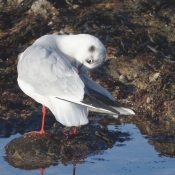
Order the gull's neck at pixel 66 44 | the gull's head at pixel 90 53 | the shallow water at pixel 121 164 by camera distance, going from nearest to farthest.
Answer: the shallow water at pixel 121 164, the gull's head at pixel 90 53, the gull's neck at pixel 66 44

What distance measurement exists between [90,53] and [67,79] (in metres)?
0.41

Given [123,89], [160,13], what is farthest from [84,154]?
[160,13]

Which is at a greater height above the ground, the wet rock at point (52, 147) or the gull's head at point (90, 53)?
the gull's head at point (90, 53)

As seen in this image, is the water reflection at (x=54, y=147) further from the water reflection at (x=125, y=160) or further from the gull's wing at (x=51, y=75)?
the gull's wing at (x=51, y=75)

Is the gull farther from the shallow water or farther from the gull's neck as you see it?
the shallow water

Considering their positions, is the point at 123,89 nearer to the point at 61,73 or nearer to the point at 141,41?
the point at 141,41

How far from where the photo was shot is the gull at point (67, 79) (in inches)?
252

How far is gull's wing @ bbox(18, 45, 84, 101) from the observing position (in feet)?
21.1

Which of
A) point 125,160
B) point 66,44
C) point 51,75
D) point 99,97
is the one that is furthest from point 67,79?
point 125,160

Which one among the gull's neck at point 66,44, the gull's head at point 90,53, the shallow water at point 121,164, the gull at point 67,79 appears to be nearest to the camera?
the shallow water at point 121,164

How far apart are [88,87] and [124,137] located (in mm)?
832

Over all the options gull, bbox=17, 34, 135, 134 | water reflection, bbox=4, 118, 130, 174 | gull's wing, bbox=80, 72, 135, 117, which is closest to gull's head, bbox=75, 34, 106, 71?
gull, bbox=17, 34, 135, 134

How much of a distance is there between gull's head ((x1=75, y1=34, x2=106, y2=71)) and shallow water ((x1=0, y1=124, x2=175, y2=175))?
923mm

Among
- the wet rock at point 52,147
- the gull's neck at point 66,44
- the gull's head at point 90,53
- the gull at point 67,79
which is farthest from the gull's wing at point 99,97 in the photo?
the wet rock at point 52,147
